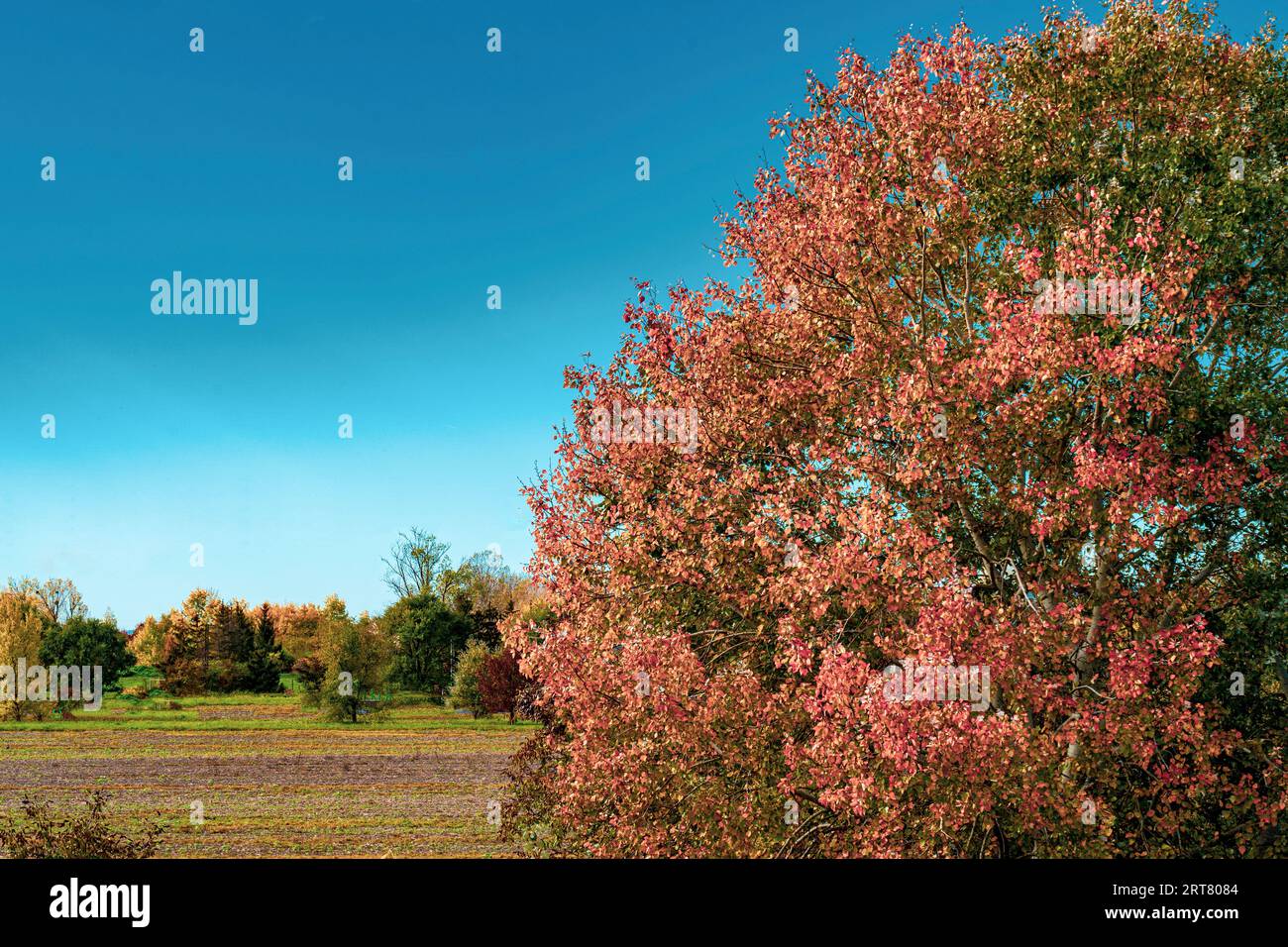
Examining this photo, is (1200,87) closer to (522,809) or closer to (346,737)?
(522,809)

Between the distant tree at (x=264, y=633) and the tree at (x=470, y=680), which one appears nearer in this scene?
the tree at (x=470, y=680)

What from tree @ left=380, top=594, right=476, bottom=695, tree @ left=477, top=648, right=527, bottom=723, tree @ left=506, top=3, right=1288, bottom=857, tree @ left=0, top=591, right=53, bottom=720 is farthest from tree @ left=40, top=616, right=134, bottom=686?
tree @ left=506, top=3, right=1288, bottom=857

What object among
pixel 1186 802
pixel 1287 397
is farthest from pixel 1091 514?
pixel 1186 802

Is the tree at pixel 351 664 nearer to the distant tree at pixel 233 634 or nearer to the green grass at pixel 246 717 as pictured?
the green grass at pixel 246 717

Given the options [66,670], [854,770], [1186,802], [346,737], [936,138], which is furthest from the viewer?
[66,670]

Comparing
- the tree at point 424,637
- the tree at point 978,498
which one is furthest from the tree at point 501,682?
the tree at point 978,498

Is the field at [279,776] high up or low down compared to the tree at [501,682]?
down

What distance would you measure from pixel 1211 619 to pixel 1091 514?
2.78 meters

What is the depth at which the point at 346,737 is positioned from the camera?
167 feet

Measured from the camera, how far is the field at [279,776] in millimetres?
25641

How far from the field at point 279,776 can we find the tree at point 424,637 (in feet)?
8.17

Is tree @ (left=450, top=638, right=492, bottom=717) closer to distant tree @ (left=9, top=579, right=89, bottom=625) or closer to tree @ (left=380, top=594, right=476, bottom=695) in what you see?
tree @ (left=380, top=594, right=476, bottom=695)

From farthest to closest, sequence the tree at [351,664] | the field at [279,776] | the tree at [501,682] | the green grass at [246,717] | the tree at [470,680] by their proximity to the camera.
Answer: the tree at [470,680], the green grass at [246,717], the tree at [351,664], the tree at [501,682], the field at [279,776]

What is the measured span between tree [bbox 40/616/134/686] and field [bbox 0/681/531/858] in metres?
9.26
